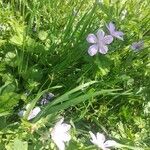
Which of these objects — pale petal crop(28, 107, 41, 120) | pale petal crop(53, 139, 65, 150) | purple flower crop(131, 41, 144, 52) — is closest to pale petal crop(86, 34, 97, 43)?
purple flower crop(131, 41, 144, 52)

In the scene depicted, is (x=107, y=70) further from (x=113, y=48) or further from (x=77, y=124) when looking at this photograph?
(x=77, y=124)

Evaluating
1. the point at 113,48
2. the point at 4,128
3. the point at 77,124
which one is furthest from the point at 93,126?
the point at 4,128

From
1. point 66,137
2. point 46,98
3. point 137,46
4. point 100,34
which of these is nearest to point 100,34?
point 100,34

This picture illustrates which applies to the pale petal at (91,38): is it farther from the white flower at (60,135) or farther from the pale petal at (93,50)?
the white flower at (60,135)

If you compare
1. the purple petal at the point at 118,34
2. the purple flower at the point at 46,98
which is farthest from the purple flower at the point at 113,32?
the purple flower at the point at 46,98

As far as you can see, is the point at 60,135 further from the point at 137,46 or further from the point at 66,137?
the point at 137,46

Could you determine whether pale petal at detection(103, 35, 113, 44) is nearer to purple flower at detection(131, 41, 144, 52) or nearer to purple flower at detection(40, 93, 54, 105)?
purple flower at detection(131, 41, 144, 52)
